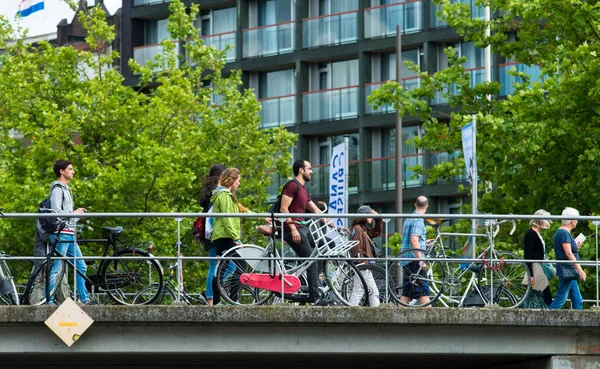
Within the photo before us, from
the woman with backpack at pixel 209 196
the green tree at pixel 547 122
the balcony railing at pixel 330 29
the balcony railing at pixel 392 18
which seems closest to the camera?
the woman with backpack at pixel 209 196

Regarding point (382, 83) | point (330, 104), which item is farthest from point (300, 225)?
point (330, 104)

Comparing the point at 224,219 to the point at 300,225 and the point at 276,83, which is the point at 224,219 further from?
the point at 276,83

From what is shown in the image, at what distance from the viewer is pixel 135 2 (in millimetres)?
63844

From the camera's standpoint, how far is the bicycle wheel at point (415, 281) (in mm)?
22266

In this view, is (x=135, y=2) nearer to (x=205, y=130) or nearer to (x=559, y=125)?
(x=205, y=130)

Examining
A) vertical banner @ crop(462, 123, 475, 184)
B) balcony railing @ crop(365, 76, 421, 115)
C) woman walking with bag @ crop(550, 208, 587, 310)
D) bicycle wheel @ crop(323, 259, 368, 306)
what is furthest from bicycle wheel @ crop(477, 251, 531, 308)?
balcony railing @ crop(365, 76, 421, 115)

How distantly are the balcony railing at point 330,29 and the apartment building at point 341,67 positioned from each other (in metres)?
0.03

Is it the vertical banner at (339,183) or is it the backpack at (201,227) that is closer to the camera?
the backpack at (201,227)

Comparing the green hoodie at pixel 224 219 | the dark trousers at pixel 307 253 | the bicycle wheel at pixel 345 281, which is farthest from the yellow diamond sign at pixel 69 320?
the bicycle wheel at pixel 345 281

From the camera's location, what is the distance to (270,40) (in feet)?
199

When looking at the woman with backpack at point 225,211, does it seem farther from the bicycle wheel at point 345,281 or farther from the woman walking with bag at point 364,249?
the woman walking with bag at point 364,249
